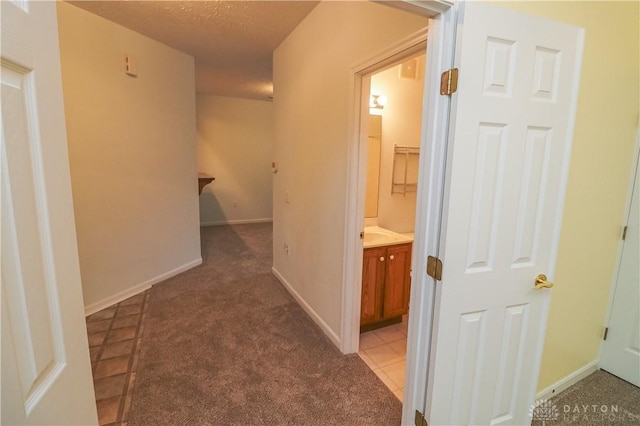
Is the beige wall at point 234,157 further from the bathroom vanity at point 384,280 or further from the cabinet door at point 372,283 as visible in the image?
the cabinet door at point 372,283

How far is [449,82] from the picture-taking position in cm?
123

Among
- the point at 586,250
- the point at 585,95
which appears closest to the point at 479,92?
the point at 585,95

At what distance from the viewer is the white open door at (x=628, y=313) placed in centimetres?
200

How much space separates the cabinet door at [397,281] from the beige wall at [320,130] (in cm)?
51

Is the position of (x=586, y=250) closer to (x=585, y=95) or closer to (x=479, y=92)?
(x=585, y=95)

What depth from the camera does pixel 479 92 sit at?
3.99 ft

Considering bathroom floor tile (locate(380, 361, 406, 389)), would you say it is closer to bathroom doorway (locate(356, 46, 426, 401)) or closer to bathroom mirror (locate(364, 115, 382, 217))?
bathroom doorway (locate(356, 46, 426, 401))

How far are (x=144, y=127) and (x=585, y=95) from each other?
3.74 meters

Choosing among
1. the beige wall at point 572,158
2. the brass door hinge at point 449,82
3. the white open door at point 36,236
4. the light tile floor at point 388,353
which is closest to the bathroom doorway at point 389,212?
the light tile floor at point 388,353

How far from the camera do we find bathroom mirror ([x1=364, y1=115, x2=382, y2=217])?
312 cm

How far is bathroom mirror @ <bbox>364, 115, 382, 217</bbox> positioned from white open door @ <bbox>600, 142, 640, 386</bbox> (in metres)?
1.88

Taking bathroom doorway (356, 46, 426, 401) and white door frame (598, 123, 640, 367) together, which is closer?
white door frame (598, 123, 640, 367)

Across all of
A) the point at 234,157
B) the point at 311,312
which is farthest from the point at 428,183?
the point at 234,157

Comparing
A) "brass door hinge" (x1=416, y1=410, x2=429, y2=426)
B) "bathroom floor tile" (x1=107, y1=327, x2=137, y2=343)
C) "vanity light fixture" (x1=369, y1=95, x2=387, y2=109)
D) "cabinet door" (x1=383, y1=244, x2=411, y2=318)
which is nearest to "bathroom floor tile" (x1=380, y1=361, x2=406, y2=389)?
"cabinet door" (x1=383, y1=244, x2=411, y2=318)
